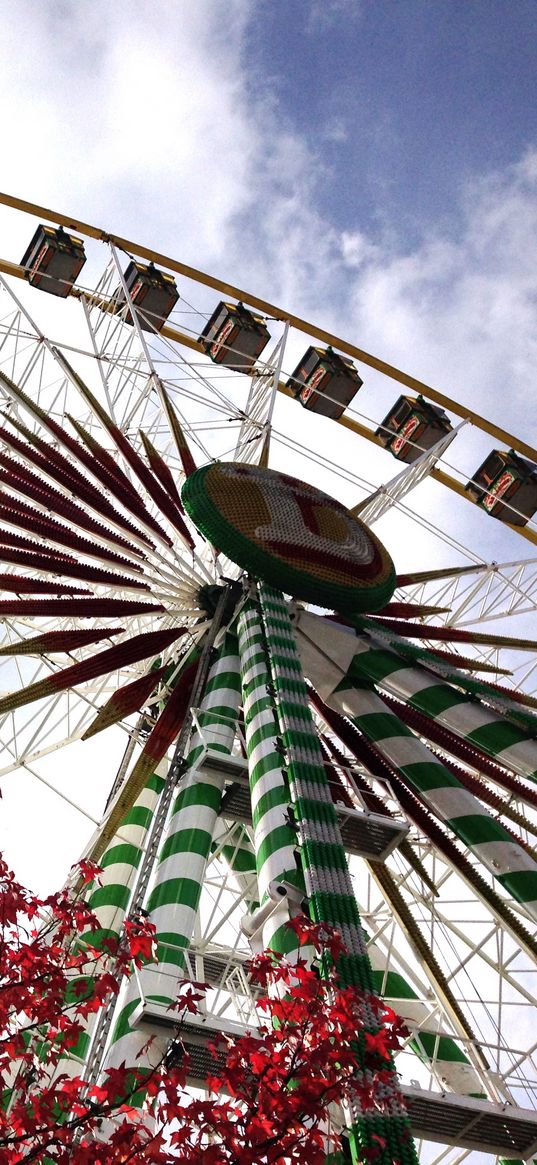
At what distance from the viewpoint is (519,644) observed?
16.5 metres

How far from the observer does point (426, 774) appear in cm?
1258

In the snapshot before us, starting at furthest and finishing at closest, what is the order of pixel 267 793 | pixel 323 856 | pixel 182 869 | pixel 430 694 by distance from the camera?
pixel 430 694, pixel 182 869, pixel 267 793, pixel 323 856

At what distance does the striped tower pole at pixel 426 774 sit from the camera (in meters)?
11.1

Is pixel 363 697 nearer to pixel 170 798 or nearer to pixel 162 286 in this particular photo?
pixel 170 798

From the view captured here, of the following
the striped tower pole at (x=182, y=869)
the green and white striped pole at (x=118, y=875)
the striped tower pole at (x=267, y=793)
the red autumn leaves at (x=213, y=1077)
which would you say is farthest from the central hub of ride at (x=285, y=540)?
the red autumn leaves at (x=213, y=1077)

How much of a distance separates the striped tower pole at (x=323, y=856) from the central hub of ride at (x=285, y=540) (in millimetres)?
1393

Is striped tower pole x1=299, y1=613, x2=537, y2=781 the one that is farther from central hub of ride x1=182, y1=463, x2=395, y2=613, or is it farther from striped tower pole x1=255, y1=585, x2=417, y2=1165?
striped tower pole x1=255, y1=585, x2=417, y2=1165

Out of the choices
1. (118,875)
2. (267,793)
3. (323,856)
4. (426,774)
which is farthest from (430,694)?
(118,875)

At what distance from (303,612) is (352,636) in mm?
841

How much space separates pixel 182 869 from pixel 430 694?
14.1 ft

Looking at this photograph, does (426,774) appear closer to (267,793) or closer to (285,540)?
(267,793)

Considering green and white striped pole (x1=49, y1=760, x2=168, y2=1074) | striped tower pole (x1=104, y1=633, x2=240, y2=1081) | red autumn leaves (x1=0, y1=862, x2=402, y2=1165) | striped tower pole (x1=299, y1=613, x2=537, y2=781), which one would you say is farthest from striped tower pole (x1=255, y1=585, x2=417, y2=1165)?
green and white striped pole (x1=49, y1=760, x2=168, y2=1074)

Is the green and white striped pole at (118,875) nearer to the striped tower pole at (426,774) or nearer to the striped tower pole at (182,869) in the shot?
the striped tower pole at (182,869)

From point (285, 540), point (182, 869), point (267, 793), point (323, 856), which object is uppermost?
point (285, 540)
